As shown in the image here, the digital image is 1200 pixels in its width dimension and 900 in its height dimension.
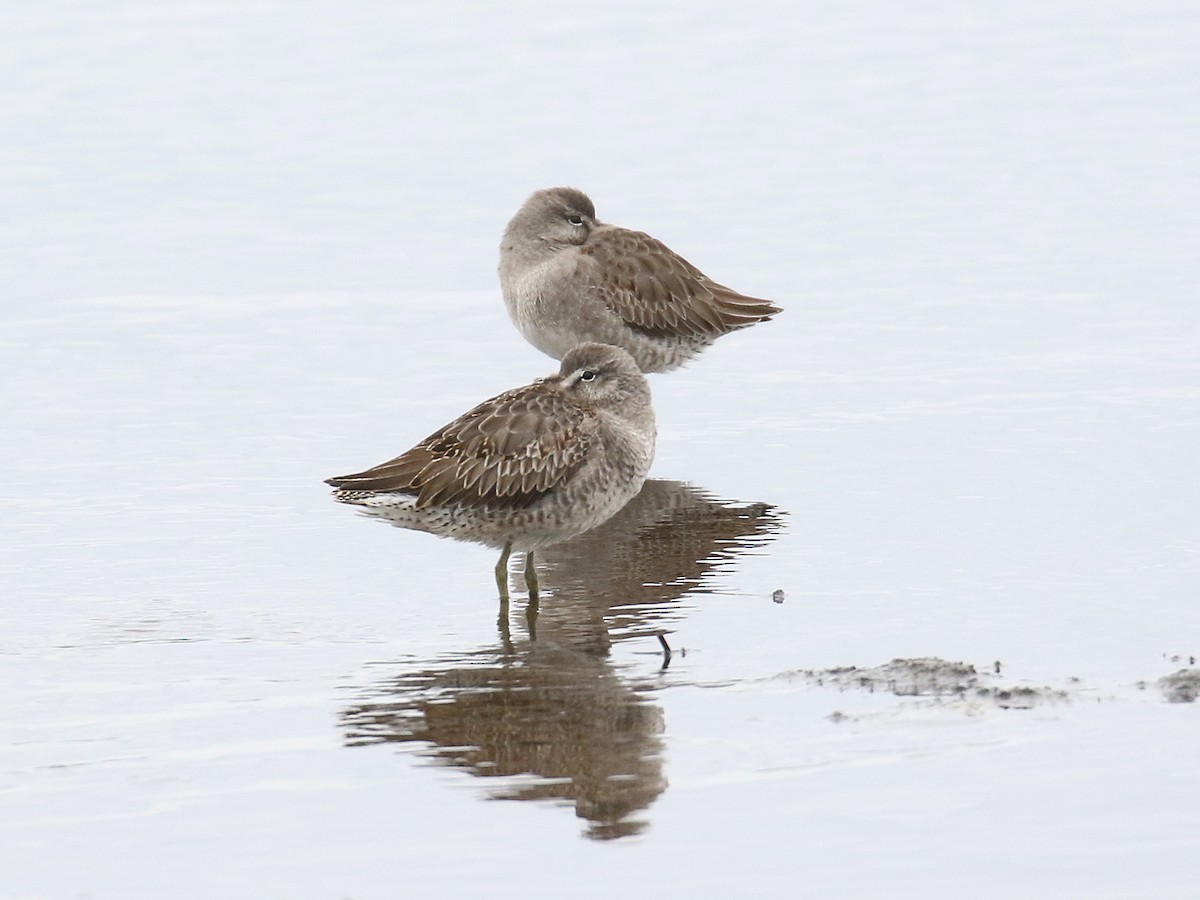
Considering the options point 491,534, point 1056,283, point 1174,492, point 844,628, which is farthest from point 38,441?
point 1056,283

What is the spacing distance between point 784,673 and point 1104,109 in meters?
11.5

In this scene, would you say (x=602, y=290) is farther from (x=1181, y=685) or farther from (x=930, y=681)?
(x=1181, y=685)

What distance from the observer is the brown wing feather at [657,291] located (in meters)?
11.7

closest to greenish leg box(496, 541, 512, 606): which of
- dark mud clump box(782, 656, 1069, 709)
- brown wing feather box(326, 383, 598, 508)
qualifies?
brown wing feather box(326, 383, 598, 508)

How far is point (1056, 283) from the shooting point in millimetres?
13039

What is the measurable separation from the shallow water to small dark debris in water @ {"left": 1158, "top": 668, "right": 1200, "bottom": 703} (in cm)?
3

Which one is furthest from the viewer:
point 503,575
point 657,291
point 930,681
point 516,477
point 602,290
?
point 657,291

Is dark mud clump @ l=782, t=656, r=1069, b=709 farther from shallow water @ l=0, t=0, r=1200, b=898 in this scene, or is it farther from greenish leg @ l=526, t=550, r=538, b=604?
A: greenish leg @ l=526, t=550, r=538, b=604

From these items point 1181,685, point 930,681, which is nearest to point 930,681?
point 930,681

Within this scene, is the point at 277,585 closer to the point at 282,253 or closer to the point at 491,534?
the point at 491,534

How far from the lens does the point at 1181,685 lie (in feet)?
22.0

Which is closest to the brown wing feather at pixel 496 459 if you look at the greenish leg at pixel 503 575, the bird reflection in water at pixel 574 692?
the greenish leg at pixel 503 575

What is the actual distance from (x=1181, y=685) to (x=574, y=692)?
1984 mm

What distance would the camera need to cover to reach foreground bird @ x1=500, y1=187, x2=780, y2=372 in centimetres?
1163
